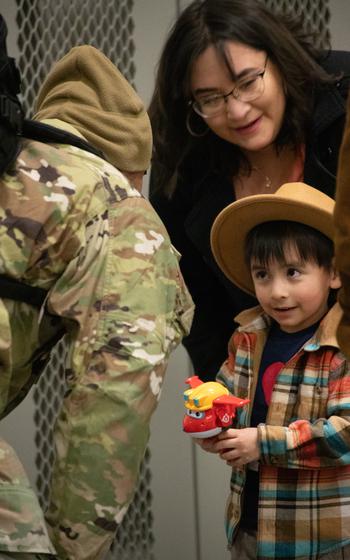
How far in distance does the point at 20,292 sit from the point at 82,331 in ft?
0.40

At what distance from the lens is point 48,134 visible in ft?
6.43

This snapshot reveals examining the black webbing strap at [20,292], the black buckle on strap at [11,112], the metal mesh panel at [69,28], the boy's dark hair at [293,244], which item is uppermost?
the metal mesh panel at [69,28]

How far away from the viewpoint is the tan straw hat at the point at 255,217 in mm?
2479

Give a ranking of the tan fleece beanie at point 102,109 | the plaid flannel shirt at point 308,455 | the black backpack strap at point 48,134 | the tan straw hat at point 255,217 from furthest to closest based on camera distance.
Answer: the tan straw hat at point 255,217 < the plaid flannel shirt at point 308,455 < the tan fleece beanie at point 102,109 < the black backpack strap at point 48,134

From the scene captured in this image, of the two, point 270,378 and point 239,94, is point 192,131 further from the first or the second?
point 270,378

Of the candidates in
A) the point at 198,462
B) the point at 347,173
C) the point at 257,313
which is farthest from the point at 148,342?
the point at 198,462

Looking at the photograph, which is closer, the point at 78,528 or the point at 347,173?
the point at 347,173

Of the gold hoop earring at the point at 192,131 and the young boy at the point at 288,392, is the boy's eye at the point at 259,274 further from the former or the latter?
the gold hoop earring at the point at 192,131

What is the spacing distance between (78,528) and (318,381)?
2.39 ft

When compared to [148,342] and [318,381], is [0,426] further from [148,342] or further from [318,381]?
[148,342]

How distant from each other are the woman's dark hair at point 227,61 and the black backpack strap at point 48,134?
2.33ft

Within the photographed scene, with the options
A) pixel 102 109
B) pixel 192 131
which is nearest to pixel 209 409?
pixel 102 109

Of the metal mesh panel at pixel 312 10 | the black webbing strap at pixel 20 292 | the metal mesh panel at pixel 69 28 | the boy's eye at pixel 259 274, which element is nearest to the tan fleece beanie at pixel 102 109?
the boy's eye at pixel 259 274

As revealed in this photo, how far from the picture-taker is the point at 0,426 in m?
3.56
